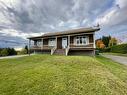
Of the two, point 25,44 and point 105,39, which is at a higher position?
point 105,39

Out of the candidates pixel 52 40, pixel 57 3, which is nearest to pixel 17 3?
pixel 57 3

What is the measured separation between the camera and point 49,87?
6008mm

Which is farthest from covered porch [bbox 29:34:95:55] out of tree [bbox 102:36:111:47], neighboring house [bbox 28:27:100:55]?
tree [bbox 102:36:111:47]

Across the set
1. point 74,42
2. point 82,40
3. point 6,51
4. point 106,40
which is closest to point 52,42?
point 74,42

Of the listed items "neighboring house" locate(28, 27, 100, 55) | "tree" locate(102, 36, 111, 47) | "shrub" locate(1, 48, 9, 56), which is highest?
"tree" locate(102, 36, 111, 47)

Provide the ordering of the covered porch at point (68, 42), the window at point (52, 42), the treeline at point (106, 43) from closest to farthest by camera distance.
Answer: the covered porch at point (68, 42) → the window at point (52, 42) → the treeline at point (106, 43)

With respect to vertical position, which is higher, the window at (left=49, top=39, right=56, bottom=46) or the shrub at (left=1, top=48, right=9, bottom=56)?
the window at (left=49, top=39, right=56, bottom=46)

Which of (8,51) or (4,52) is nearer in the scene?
(4,52)

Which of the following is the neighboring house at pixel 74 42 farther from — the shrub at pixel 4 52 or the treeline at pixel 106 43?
the treeline at pixel 106 43

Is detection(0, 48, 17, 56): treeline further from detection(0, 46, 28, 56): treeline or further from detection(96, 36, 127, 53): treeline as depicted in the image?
detection(96, 36, 127, 53): treeline

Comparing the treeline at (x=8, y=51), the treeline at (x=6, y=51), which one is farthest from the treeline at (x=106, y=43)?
the treeline at (x=6, y=51)

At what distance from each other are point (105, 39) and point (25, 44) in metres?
46.5

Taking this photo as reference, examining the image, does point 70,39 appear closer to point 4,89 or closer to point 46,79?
point 46,79

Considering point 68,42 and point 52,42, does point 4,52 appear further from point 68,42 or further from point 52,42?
point 68,42
